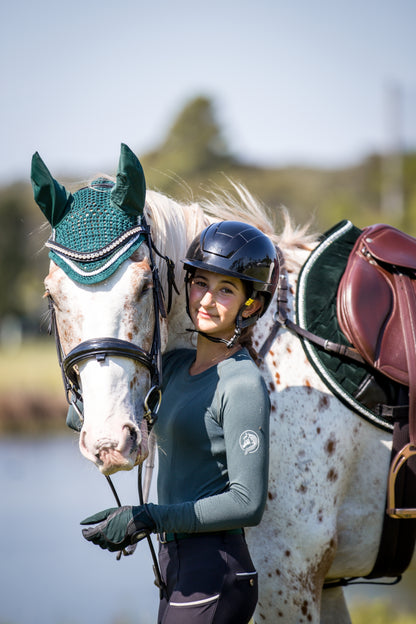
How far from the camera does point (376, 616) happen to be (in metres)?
5.30

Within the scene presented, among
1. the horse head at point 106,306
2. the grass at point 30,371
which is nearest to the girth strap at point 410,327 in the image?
the horse head at point 106,306

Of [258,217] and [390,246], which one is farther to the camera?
[258,217]

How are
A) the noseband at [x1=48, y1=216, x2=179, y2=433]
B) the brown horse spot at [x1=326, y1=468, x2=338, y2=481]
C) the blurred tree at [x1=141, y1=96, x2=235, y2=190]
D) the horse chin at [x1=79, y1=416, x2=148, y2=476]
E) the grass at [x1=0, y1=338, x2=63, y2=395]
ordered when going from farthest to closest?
the blurred tree at [x1=141, y1=96, x2=235, y2=190] < the grass at [x1=0, y1=338, x2=63, y2=395] < the brown horse spot at [x1=326, y1=468, x2=338, y2=481] < the noseband at [x1=48, y1=216, x2=179, y2=433] < the horse chin at [x1=79, y1=416, x2=148, y2=476]

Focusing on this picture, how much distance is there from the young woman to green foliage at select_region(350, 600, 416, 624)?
348 cm

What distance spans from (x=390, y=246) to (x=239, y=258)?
3.43 feet

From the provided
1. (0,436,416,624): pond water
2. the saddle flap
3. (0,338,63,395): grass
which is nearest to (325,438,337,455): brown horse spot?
the saddle flap

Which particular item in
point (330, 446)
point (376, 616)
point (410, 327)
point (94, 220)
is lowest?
point (376, 616)

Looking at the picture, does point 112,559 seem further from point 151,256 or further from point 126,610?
point 151,256

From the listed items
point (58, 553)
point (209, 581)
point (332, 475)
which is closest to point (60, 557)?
point (58, 553)

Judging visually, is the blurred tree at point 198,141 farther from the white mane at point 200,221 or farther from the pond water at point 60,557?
the white mane at point 200,221

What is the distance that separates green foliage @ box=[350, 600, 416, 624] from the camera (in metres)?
5.19

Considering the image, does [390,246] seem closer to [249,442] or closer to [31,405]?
[249,442]

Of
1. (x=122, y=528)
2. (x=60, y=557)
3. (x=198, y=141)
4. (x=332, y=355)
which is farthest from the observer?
(x=198, y=141)

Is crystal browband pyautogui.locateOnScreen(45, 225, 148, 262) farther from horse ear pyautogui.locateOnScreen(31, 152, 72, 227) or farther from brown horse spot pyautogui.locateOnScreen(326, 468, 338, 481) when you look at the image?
brown horse spot pyautogui.locateOnScreen(326, 468, 338, 481)
